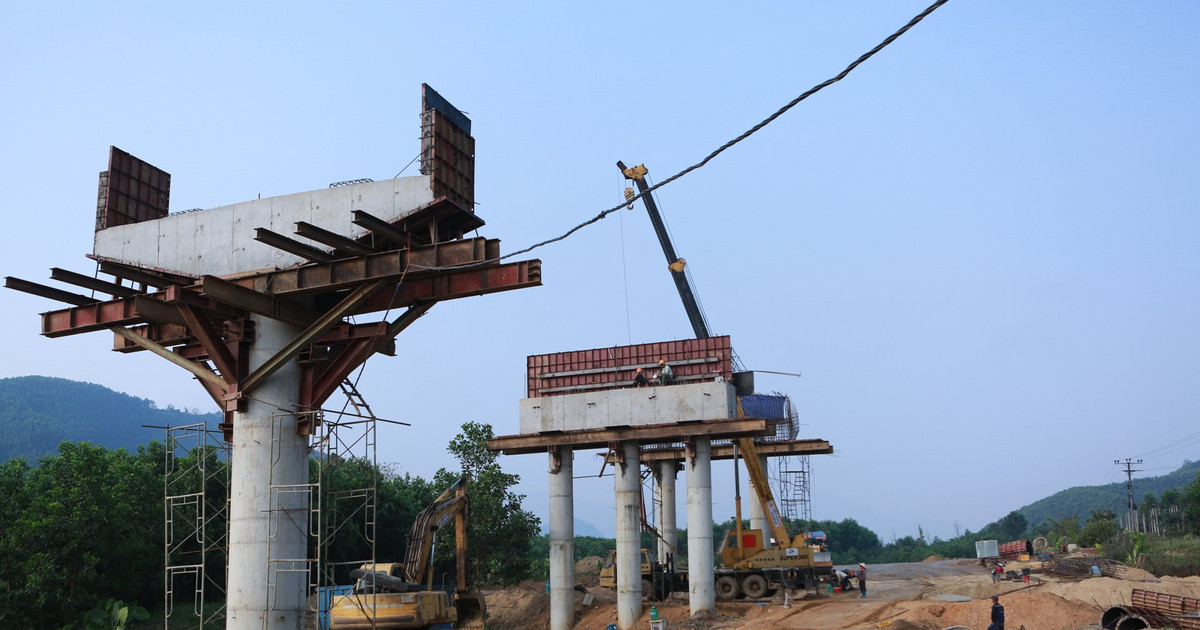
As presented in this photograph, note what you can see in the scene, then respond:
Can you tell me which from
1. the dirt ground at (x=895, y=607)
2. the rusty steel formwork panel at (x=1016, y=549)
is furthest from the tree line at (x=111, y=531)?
the rusty steel formwork panel at (x=1016, y=549)

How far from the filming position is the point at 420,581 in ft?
96.4

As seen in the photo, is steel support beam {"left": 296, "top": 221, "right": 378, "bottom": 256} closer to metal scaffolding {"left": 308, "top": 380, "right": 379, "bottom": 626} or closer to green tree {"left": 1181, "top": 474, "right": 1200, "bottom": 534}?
metal scaffolding {"left": 308, "top": 380, "right": 379, "bottom": 626}

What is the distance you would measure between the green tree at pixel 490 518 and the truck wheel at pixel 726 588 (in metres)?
12.5

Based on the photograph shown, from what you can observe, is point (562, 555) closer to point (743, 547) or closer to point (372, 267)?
point (743, 547)

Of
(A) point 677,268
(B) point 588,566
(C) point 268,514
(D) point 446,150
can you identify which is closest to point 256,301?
(C) point 268,514

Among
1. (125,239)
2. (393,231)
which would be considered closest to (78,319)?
(125,239)

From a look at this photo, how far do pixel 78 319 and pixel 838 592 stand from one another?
32.2 metres

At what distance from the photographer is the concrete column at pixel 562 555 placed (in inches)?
1375

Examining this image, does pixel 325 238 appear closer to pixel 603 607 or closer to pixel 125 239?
pixel 125 239

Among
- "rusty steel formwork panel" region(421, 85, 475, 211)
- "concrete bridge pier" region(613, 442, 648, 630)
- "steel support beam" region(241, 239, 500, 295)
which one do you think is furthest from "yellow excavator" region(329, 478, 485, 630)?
"rusty steel formwork panel" region(421, 85, 475, 211)

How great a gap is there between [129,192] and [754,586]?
88.7 feet

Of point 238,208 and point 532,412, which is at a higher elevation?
point 238,208

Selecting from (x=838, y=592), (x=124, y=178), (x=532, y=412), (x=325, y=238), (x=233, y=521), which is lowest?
(x=838, y=592)

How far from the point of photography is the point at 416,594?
25.8 meters
